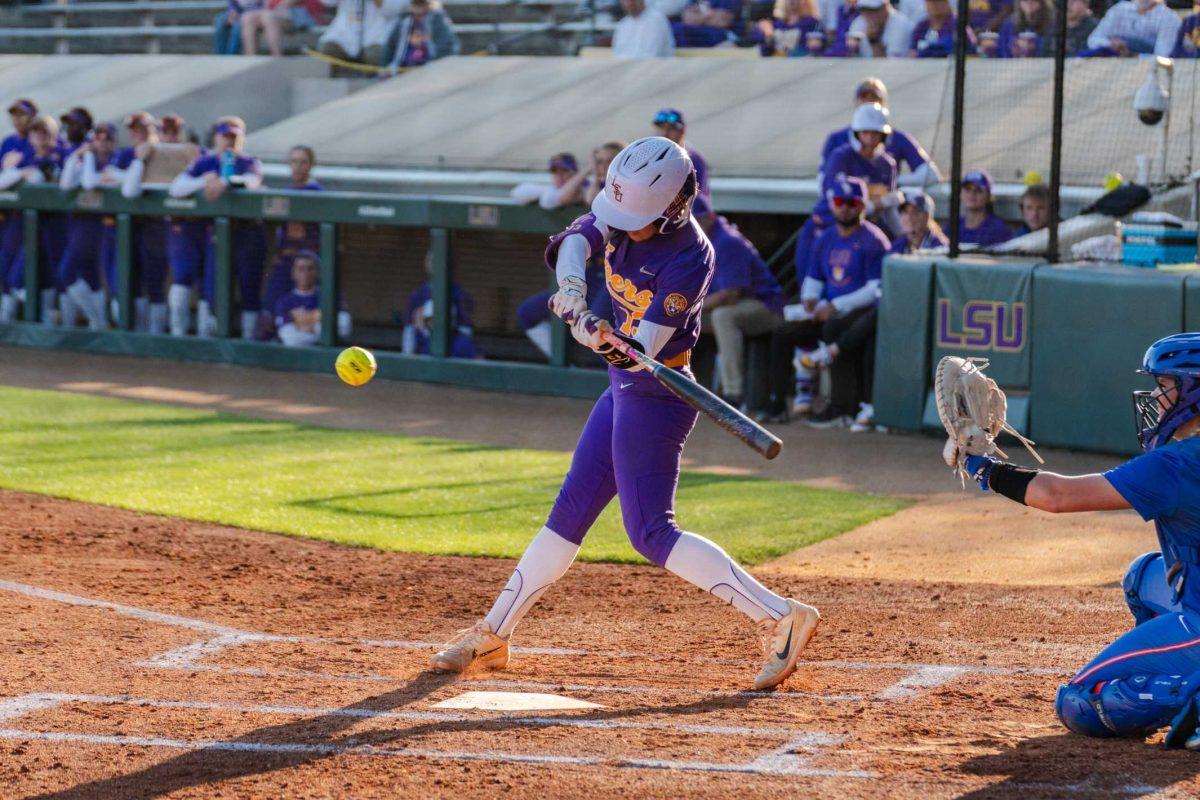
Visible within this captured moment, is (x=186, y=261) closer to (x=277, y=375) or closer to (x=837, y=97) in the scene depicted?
(x=277, y=375)

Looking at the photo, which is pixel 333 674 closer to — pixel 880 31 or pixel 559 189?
pixel 559 189

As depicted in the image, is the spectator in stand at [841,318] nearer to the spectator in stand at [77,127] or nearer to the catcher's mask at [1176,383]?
the catcher's mask at [1176,383]

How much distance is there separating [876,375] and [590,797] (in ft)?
24.6

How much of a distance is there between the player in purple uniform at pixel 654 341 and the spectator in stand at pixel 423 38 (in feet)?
49.7

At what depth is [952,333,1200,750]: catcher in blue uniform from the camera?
4.36 meters

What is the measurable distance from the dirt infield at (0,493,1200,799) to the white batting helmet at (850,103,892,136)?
5410mm

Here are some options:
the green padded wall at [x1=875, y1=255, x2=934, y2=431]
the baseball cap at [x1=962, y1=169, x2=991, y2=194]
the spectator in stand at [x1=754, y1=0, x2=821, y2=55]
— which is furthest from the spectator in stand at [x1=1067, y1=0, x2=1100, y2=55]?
the spectator in stand at [x1=754, y1=0, x2=821, y2=55]

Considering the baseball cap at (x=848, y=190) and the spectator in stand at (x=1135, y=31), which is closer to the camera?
the baseball cap at (x=848, y=190)

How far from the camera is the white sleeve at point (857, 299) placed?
11.4 metres

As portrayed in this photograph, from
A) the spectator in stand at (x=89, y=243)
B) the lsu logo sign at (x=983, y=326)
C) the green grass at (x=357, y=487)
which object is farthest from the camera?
the spectator in stand at (x=89, y=243)

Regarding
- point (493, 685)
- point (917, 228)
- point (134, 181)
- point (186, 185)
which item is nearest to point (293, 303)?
point (186, 185)

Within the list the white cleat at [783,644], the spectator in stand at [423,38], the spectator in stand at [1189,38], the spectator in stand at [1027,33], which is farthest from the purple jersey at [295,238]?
the white cleat at [783,644]

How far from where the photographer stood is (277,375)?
1390 centimetres

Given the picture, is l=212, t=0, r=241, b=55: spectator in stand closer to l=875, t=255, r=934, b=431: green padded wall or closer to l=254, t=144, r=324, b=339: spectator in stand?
l=254, t=144, r=324, b=339: spectator in stand
